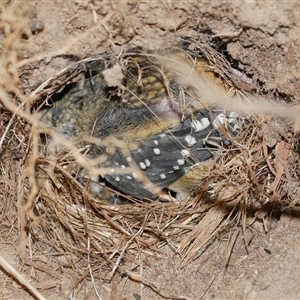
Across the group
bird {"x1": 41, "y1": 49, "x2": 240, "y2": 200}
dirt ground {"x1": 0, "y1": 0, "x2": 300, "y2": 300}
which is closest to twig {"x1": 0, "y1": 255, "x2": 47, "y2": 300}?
dirt ground {"x1": 0, "y1": 0, "x2": 300, "y2": 300}

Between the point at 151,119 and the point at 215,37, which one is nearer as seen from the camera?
the point at 215,37

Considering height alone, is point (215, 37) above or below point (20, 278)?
above

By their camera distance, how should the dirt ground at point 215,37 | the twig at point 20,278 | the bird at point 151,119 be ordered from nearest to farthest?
1. the dirt ground at point 215,37
2. the twig at point 20,278
3. the bird at point 151,119

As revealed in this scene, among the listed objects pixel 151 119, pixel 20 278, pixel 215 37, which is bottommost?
pixel 20 278

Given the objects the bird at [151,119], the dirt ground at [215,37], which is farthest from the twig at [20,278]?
the bird at [151,119]

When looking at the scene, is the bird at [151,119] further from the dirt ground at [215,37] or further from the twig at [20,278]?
the twig at [20,278]

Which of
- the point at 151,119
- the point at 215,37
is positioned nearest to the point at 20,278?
the point at 151,119

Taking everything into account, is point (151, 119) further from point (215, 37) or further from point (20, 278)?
point (20, 278)
